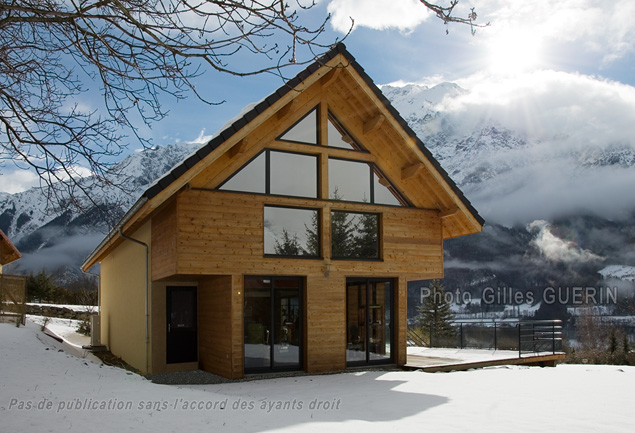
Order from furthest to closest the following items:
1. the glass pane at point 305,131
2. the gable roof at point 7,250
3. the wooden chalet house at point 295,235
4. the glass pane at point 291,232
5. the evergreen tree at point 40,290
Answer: the evergreen tree at point 40,290 → the gable roof at point 7,250 → the glass pane at point 305,131 → the glass pane at point 291,232 → the wooden chalet house at point 295,235

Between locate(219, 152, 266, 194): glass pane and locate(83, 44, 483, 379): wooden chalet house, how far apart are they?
0.07 ft

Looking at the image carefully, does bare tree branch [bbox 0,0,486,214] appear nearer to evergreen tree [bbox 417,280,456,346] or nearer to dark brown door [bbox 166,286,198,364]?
dark brown door [bbox 166,286,198,364]

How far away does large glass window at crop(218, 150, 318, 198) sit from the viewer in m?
12.0

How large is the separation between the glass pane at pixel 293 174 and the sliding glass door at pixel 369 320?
230 cm

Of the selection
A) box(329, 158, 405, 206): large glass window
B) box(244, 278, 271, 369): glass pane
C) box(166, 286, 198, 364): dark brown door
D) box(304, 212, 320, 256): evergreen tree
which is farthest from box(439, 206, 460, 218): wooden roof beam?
box(166, 286, 198, 364): dark brown door

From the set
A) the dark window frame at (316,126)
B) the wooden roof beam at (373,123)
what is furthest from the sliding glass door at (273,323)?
the wooden roof beam at (373,123)

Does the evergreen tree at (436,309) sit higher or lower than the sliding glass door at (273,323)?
lower

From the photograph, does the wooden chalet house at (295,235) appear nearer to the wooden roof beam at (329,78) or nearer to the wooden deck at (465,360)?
the wooden roof beam at (329,78)

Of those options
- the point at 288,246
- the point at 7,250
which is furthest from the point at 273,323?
the point at 7,250

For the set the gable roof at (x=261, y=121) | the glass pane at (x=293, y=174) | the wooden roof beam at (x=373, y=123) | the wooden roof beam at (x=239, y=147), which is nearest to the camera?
the gable roof at (x=261, y=121)

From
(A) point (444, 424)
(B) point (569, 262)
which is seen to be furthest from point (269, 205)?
(B) point (569, 262)

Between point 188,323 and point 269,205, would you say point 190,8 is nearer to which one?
point 269,205

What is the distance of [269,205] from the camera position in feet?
39.9

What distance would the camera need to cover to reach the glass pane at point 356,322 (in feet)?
42.8
